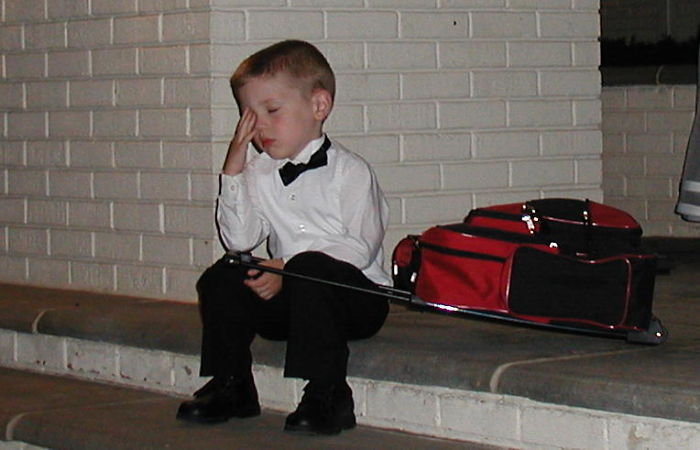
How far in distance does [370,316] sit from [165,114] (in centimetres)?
174

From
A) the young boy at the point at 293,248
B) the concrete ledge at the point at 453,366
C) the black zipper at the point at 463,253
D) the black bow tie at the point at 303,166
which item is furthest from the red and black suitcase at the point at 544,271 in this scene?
the black bow tie at the point at 303,166

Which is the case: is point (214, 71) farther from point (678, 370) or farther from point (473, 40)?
point (678, 370)

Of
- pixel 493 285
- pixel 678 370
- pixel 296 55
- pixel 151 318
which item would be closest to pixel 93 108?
pixel 151 318

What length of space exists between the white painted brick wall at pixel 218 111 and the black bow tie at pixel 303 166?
3.34ft

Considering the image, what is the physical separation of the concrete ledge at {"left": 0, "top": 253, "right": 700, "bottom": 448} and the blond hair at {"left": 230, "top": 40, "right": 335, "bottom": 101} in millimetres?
834

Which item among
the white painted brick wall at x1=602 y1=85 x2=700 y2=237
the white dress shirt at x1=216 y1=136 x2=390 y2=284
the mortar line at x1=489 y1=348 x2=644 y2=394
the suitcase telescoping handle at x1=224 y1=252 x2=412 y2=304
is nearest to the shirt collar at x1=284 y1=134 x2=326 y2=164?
the white dress shirt at x1=216 y1=136 x2=390 y2=284

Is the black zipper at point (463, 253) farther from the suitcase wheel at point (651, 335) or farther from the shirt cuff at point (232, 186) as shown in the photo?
the shirt cuff at point (232, 186)

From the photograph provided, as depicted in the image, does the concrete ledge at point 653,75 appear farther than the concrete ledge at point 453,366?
Yes

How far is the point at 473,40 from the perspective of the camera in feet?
20.5

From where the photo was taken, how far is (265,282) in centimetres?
456

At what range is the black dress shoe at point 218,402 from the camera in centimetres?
466

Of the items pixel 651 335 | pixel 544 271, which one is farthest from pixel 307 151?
pixel 651 335

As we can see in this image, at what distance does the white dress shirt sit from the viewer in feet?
15.6

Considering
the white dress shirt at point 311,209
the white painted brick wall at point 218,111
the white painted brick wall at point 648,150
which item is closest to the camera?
the white dress shirt at point 311,209
